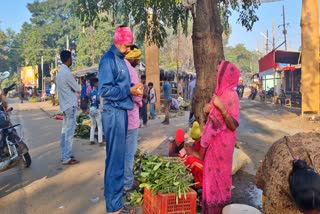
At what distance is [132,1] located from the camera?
749 cm

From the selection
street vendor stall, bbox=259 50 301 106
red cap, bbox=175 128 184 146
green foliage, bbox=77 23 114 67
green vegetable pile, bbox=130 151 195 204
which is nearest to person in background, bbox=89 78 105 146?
red cap, bbox=175 128 184 146

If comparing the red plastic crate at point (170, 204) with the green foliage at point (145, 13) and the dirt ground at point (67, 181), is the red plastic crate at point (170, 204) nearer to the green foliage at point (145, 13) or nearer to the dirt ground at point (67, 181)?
the dirt ground at point (67, 181)

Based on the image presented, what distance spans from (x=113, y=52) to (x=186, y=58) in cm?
5443

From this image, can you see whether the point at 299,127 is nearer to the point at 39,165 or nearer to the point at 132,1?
the point at 132,1

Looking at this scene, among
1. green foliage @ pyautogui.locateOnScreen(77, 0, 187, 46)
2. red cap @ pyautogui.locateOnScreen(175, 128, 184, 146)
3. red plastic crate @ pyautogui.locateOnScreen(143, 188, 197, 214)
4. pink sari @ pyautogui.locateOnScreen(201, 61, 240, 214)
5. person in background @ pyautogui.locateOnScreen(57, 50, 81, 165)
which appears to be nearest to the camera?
red plastic crate @ pyautogui.locateOnScreen(143, 188, 197, 214)

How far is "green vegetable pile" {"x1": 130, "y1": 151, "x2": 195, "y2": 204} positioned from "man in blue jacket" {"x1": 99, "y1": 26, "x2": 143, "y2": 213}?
1.14ft

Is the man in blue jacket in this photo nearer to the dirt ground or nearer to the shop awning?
the dirt ground

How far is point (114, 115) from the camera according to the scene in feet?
12.4

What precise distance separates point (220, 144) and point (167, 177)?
664 mm

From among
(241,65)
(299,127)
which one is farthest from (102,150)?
(241,65)

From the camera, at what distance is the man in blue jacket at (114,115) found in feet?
12.2

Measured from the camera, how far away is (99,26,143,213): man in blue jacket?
12.2ft

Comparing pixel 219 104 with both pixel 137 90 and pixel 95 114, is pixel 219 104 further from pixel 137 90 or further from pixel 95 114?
pixel 95 114

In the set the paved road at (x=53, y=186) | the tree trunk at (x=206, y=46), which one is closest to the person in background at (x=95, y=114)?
the paved road at (x=53, y=186)
